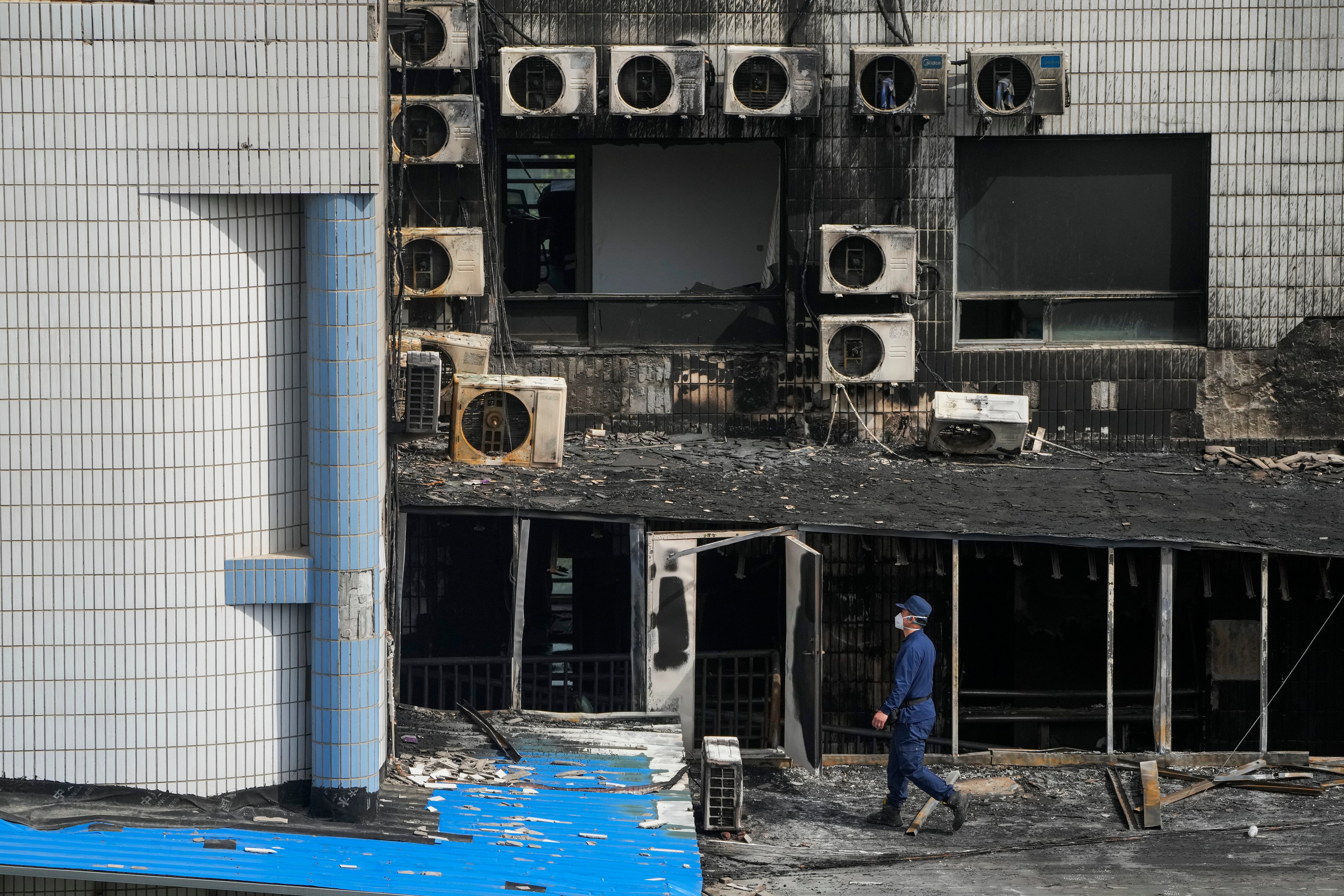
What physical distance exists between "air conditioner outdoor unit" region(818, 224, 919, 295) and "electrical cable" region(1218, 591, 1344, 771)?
4646mm

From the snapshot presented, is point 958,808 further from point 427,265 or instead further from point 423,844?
point 427,265

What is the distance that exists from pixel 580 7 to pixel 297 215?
590 cm

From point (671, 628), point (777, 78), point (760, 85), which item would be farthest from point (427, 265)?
point (671, 628)

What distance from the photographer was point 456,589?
624 inches

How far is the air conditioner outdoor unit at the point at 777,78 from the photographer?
14.3 metres

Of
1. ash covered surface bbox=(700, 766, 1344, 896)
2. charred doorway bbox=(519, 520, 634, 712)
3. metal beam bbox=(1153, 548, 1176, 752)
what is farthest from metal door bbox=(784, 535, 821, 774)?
charred doorway bbox=(519, 520, 634, 712)

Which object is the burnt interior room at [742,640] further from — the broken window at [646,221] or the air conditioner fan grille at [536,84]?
the air conditioner fan grille at [536,84]

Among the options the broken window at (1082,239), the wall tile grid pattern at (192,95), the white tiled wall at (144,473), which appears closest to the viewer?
the wall tile grid pattern at (192,95)

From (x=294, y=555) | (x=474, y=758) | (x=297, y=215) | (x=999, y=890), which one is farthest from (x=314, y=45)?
(x=999, y=890)

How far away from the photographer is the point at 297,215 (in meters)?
9.50

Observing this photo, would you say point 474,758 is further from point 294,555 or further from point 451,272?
point 451,272

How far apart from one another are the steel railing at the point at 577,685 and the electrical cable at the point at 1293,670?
5264 mm

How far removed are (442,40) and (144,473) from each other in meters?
6.33

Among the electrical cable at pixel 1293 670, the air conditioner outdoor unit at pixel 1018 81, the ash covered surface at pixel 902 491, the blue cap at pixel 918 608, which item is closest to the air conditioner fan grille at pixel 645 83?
the air conditioner outdoor unit at pixel 1018 81
